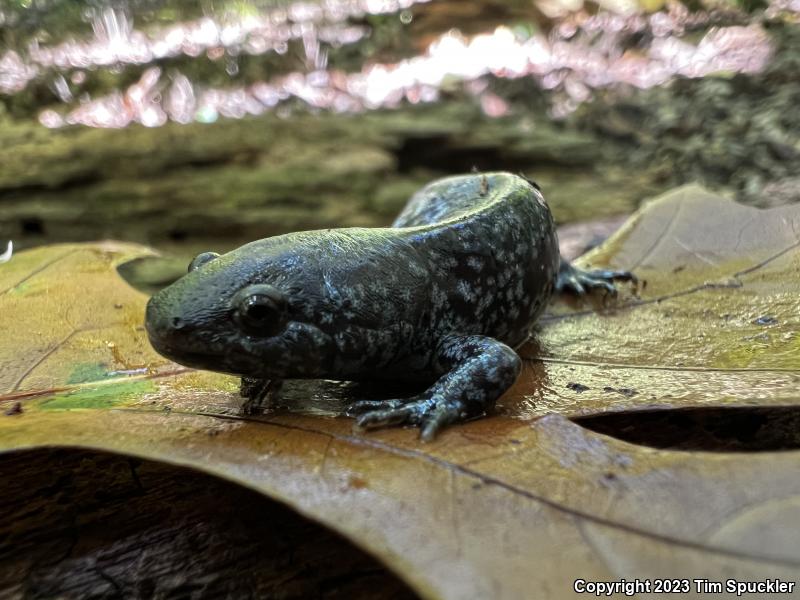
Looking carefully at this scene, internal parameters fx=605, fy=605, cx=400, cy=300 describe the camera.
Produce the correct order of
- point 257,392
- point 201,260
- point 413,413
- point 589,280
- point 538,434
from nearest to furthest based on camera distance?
point 538,434
point 413,413
point 257,392
point 201,260
point 589,280

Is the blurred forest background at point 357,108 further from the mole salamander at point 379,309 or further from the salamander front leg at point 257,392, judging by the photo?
the salamander front leg at point 257,392

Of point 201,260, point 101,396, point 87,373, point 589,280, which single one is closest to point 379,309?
point 201,260

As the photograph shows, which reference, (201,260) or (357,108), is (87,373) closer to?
(201,260)

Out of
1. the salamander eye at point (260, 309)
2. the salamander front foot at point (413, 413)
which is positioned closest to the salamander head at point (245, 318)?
the salamander eye at point (260, 309)

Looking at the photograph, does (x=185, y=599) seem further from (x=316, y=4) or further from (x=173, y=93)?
(x=316, y=4)

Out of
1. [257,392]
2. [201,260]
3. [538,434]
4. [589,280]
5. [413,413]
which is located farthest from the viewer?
[589,280]

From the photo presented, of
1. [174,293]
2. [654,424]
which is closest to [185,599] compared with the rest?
[174,293]

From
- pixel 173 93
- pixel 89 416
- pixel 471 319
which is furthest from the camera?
pixel 173 93

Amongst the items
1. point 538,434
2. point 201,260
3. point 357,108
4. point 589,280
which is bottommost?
point 538,434
